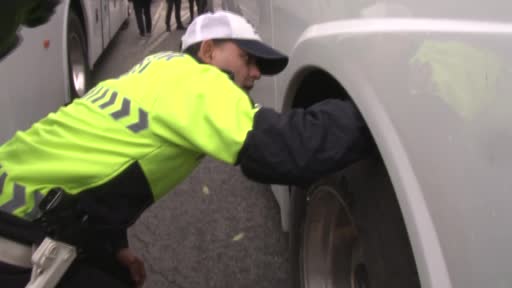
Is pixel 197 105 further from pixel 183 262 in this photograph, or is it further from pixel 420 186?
pixel 183 262

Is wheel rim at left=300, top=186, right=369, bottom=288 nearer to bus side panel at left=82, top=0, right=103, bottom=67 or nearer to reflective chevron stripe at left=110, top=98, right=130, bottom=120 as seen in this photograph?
reflective chevron stripe at left=110, top=98, right=130, bottom=120

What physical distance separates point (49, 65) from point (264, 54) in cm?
227

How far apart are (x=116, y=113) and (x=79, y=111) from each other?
5.7 inches

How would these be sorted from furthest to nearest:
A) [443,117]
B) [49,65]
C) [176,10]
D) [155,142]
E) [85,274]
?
[176,10] → [49,65] → [85,274] → [155,142] → [443,117]

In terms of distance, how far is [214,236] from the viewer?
305 centimetres

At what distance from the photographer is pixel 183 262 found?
2836mm

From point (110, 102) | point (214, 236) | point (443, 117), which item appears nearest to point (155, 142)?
point (110, 102)

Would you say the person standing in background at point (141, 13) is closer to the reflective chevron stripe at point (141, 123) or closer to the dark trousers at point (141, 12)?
the dark trousers at point (141, 12)

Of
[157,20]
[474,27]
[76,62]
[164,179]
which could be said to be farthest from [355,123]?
[157,20]

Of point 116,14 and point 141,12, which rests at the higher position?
point 116,14

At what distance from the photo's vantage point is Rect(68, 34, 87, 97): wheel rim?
Answer: 446 centimetres

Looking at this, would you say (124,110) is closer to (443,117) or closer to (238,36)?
(238,36)

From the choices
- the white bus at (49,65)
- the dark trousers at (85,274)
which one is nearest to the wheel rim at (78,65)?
the white bus at (49,65)

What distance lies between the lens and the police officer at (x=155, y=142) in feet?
4.37
